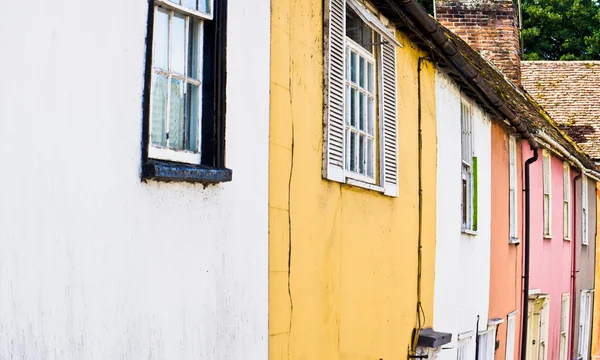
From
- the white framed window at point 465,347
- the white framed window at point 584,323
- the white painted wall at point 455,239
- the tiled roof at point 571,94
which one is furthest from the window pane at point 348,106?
the tiled roof at point 571,94

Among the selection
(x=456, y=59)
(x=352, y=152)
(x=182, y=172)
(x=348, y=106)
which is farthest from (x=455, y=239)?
(x=182, y=172)

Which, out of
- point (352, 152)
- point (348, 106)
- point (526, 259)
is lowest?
point (526, 259)

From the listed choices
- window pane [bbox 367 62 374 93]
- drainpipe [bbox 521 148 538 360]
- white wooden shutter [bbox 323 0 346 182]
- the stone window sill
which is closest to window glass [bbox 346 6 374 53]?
window pane [bbox 367 62 374 93]

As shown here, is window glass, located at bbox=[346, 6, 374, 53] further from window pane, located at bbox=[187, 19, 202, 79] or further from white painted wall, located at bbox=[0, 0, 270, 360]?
window pane, located at bbox=[187, 19, 202, 79]

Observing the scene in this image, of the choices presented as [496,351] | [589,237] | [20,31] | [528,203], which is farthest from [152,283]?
[589,237]

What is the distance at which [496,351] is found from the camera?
1627 centimetres

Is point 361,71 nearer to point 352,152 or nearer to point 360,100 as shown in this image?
point 360,100

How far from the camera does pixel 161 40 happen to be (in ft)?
20.0

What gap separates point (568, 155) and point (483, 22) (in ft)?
10.9

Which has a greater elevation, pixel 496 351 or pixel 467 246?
pixel 467 246

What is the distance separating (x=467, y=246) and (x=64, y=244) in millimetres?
9596

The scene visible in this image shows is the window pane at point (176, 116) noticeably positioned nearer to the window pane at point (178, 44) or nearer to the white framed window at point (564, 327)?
the window pane at point (178, 44)

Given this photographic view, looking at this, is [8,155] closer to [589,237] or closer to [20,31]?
[20,31]

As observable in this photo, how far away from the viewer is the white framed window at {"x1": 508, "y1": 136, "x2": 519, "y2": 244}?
58.2 feet
